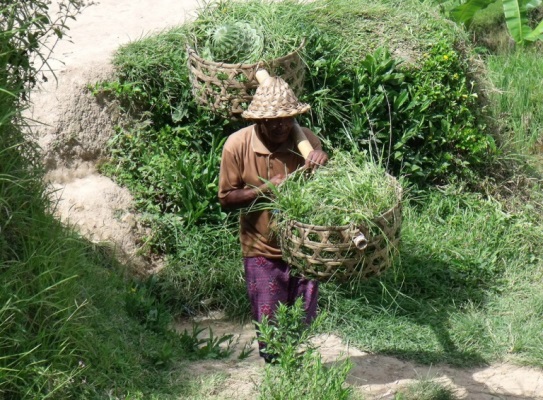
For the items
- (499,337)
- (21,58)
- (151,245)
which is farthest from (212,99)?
(499,337)

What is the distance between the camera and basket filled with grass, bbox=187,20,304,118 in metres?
6.19

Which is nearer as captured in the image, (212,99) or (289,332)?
(289,332)

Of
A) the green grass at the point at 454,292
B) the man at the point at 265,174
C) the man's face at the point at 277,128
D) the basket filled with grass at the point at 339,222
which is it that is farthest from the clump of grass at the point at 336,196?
the green grass at the point at 454,292

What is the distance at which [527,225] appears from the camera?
7.83 meters

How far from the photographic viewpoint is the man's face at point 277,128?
17.0 feet

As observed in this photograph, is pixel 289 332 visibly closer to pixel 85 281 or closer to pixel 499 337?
pixel 85 281

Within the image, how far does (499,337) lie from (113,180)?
3.16 metres

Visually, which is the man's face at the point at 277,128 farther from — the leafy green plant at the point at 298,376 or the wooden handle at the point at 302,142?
the leafy green plant at the point at 298,376

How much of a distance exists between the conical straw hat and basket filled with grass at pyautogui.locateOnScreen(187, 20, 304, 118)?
951 millimetres

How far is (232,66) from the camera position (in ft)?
20.2

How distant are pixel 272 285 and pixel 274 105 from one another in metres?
1.13

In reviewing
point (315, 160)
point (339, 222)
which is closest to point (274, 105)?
point (315, 160)

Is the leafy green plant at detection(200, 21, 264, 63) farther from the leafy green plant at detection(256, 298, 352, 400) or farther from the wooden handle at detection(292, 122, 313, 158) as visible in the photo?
the leafy green plant at detection(256, 298, 352, 400)

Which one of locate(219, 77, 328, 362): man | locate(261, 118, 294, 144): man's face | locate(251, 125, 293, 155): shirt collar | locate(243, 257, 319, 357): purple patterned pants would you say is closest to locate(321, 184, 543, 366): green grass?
locate(243, 257, 319, 357): purple patterned pants
